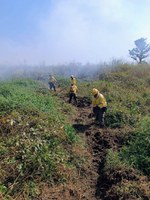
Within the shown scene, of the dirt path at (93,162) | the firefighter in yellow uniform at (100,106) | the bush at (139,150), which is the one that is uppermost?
the firefighter in yellow uniform at (100,106)

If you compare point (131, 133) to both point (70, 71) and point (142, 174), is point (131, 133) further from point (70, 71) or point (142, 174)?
point (70, 71)

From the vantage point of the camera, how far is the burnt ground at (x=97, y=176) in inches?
295

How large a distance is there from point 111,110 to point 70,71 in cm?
2479

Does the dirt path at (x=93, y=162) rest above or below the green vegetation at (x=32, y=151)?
below

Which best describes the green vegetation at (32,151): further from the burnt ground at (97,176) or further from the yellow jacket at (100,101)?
the yellow jacket at (100,101)

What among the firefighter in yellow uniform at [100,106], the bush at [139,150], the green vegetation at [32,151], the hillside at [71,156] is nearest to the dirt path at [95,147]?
the hillside at [71,156]

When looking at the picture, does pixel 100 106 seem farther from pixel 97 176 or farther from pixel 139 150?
pixel 97 176

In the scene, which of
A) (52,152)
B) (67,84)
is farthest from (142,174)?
(67,84)

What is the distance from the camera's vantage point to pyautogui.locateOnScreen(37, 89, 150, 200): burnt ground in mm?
7480

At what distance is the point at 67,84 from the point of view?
80.5 feet

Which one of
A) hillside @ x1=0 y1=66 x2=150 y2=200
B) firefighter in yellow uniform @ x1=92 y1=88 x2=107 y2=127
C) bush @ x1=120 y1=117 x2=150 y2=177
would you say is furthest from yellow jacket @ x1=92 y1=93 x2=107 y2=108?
bush @ x1=120 y1=117 x2=150 y2=177

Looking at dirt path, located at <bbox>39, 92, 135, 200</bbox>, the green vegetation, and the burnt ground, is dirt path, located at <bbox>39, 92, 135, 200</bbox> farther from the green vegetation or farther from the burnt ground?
the green vegetation

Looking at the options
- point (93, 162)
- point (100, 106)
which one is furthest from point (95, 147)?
point (100, 106)

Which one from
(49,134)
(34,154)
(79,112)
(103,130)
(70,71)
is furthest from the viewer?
(70,71)
